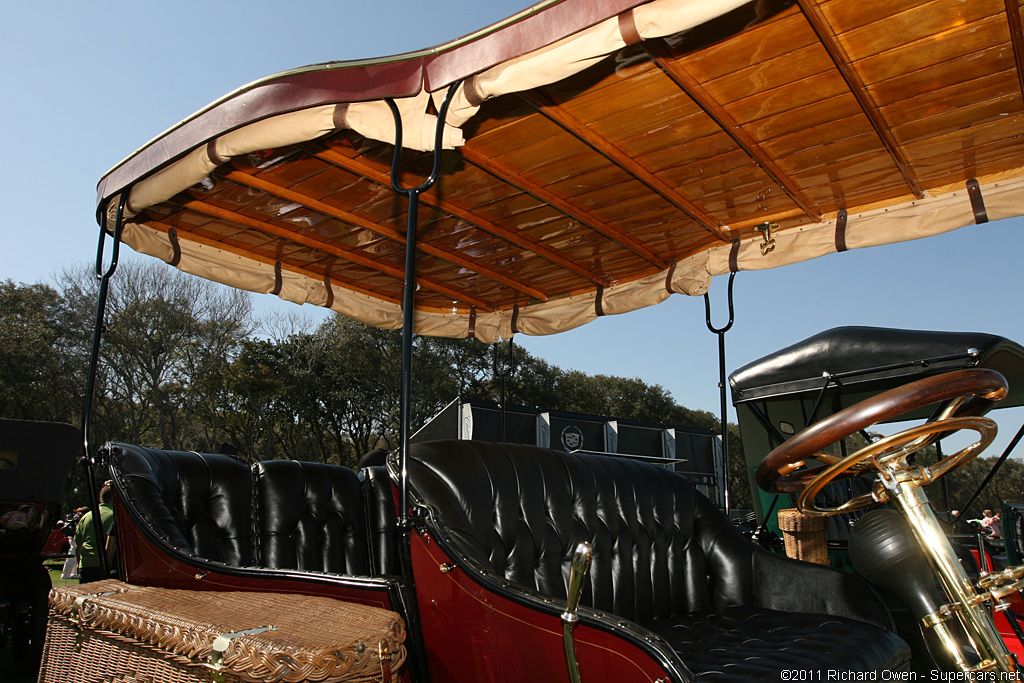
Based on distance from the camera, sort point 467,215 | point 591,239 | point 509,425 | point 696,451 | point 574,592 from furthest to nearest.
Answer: point 696,451, point 509,425, point 591,239, point 467,215, point 574,592

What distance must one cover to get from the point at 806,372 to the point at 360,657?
331 cm

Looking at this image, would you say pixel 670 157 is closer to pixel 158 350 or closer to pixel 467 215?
pixel 467 215

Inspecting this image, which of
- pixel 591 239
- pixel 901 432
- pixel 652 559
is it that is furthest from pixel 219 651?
pixel 591 239

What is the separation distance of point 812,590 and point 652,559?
24.1 inches

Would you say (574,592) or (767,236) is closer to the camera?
(574,592)

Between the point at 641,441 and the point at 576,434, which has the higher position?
the point at 576,434

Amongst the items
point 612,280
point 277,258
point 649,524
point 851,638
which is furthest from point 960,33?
point 277,258

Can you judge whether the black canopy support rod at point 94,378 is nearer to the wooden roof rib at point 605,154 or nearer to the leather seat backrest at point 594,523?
the wooden roof rib at point 605,154

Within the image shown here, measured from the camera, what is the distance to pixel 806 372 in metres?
3.98

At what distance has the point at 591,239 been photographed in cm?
373

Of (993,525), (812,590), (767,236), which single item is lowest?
(993,525)

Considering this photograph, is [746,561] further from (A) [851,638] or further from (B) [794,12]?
(B) [794,12]

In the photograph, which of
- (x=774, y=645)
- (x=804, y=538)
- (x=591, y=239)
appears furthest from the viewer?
(x=591, y=239)

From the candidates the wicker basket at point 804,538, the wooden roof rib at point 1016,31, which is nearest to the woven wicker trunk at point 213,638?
the wicker basket at point 804,538
